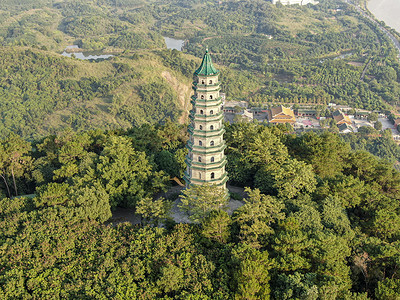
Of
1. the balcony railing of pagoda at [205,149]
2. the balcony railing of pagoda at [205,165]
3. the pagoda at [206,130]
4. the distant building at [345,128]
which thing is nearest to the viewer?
the pagoda at [206,130]

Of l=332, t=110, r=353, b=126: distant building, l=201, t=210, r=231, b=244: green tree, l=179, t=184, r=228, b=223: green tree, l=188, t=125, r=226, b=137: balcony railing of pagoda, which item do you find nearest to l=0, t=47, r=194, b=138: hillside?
l=332, t=110, r=353, b=126: distant building

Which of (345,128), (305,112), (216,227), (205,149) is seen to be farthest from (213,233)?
(305,112)

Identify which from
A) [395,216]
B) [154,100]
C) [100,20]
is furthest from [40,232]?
[100,20]

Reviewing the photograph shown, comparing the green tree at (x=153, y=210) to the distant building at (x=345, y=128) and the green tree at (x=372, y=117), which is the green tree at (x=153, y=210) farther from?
the green tree at (x=372, y=117)

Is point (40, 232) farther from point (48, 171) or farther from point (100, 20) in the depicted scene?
point (100, 20)

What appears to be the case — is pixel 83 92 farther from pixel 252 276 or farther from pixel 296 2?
pixel 296 2

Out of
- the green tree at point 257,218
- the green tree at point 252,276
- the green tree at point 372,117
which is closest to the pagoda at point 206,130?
the green tree at point 257,218

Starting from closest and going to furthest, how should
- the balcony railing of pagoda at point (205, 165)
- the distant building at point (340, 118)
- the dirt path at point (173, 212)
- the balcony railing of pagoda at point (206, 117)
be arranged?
1. the balcony railing of pagoda at point (206, 117)
2. the balcony railing of pagoda at point (205, 165)
3. the dirt path at point (173, 212)
4. the distant building at point (340, 118)
